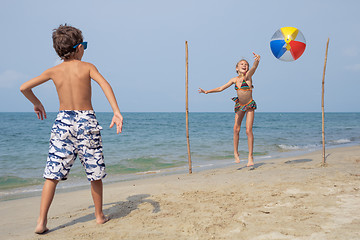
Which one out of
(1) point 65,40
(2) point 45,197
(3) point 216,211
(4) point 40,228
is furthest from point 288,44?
(4) point 40,228

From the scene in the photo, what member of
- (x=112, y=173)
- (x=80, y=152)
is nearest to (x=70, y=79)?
(x=80, y=152)

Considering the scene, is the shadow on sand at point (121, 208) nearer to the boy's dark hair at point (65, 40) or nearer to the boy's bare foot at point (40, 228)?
the boy's bare foot at point (40, 228)

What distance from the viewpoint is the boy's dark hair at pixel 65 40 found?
3.36 meters

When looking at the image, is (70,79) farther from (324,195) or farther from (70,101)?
(324,195)

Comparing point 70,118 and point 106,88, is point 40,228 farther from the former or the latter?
point 106,88

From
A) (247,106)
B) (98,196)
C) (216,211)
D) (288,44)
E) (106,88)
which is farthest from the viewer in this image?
(288,44)

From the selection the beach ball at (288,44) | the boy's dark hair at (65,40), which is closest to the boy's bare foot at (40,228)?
the boy's dark hair at (65,40)

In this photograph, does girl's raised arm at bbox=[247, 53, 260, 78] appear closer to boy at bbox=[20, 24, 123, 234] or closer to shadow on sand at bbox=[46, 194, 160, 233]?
shadow on sand at bbox=[46, 194, 160, 233]

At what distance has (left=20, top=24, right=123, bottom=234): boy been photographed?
10.8 ft

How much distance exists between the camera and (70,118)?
330 cm

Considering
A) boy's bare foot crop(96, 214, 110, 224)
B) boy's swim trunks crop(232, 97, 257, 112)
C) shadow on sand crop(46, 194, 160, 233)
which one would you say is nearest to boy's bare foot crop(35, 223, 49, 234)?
shadow on sand crop(46, 194, 160, 233)

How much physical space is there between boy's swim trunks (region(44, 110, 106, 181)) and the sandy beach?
70 centimetres

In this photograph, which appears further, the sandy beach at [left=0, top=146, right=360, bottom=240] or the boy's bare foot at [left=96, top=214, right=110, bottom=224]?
the boy's bare foot at [left=96, top=214, right=110, bottom=224]

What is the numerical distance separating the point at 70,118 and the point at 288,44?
5332mm
